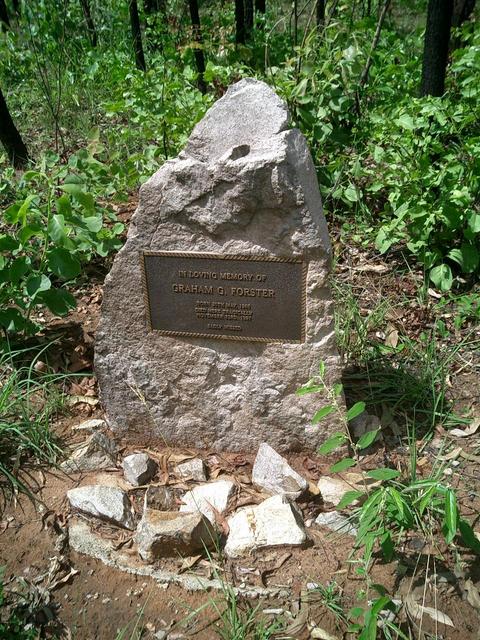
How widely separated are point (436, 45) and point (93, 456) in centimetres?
353

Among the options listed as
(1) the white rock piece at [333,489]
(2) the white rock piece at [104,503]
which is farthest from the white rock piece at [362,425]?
(2) the white rock piece at [104,503]

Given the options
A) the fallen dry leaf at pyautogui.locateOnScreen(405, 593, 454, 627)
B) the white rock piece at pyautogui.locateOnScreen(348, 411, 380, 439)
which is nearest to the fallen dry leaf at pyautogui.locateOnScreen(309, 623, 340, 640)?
the fallen dry leaf at pyautogui.locateOnScreen(405, 593, 454, 627)

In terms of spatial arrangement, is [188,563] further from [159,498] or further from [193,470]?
[193,470]

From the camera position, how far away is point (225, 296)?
7.73 ft

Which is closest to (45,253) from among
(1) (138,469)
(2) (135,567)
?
(1) (138,469)

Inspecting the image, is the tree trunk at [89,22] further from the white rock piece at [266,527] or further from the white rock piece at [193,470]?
the white rock piece at [266,527]

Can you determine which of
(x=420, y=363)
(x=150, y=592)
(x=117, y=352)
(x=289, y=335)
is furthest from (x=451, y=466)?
(x=117, y=352)

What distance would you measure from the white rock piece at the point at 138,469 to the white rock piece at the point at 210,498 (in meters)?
0.23

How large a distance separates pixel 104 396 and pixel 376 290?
200 cm

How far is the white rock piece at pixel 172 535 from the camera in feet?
6.74

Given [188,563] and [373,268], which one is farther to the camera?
[373,268]

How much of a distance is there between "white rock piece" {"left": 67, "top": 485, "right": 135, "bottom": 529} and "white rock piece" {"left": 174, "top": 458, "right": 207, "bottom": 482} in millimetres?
285

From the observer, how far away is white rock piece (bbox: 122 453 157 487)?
2.45m

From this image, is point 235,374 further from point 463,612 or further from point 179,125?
point 179,125
